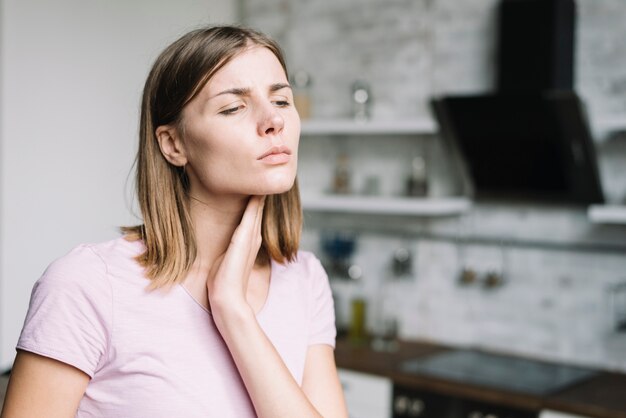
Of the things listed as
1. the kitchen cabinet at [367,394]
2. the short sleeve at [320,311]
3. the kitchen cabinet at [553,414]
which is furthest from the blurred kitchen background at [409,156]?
the short sleeve at [320,311]

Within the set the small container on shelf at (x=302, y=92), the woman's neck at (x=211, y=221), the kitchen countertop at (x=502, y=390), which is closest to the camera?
the woman's neck at (x=211, y=221)

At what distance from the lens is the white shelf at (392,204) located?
3230 mm

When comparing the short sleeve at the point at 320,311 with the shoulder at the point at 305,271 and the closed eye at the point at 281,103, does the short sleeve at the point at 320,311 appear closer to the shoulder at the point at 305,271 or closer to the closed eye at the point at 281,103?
the shoulder at the point at 305,271

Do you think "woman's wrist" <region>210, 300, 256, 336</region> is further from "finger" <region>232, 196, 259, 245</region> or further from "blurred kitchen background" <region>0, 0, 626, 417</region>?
"blurred kitchen background" <region>0, 0, 626, 417</region>

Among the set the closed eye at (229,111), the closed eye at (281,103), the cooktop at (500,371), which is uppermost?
the closed eye at (281,103)

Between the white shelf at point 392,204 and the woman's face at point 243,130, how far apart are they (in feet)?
6.65

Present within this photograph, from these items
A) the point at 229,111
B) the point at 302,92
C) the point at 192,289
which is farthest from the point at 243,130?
the point at 302,92

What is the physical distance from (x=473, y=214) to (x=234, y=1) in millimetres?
1793

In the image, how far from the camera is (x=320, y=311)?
1.45 m

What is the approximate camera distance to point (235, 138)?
1216 millimetres

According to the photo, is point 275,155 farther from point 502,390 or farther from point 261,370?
point 502,390

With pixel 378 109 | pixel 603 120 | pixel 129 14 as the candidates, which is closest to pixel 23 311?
pixel 129 14

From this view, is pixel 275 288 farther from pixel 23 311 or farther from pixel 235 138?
pixel 23 311

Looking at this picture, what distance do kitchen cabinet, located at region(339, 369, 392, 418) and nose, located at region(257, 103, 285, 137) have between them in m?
1.93
